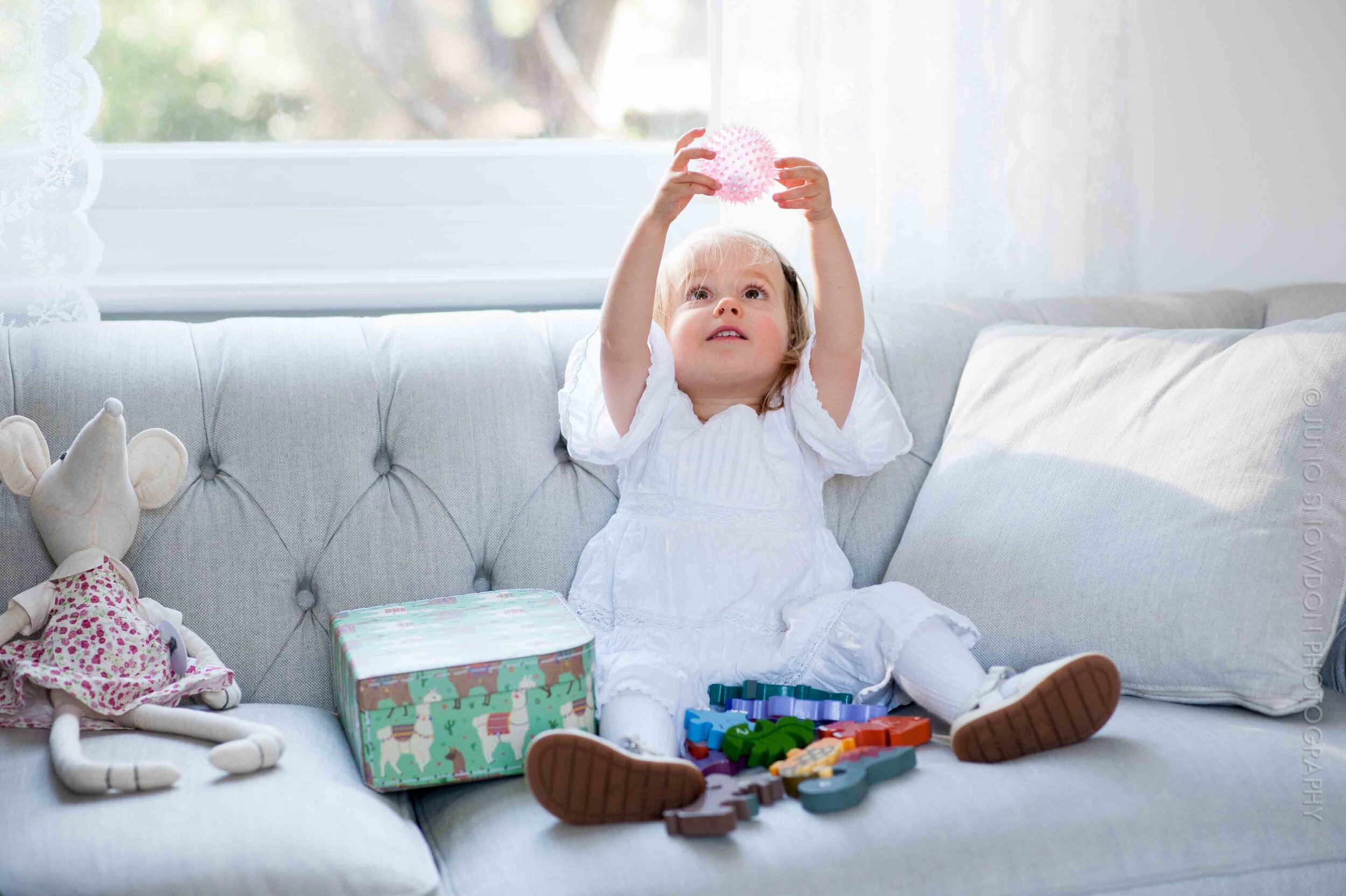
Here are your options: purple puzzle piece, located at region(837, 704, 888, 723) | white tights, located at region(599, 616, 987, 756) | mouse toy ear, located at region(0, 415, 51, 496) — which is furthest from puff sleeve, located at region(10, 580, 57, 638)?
purple puzzle piece, located at region(837, 704, 888, 723)

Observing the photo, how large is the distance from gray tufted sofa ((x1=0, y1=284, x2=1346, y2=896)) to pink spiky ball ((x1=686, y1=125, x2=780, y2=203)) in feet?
0.95

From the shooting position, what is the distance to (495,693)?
1.10m

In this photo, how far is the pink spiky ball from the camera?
1.33 m

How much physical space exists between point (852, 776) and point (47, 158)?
122cm

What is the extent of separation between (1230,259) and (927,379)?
0.74 meters

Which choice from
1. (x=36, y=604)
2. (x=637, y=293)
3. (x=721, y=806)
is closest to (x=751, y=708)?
(x=721, y=806)

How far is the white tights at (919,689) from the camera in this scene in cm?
111

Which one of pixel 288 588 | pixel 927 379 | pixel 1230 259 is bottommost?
pixel 288 588

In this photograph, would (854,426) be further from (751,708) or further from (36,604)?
(36,604)

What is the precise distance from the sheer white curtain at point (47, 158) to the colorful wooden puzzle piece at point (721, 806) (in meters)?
1.02

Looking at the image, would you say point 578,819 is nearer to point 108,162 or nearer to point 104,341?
point 104,341

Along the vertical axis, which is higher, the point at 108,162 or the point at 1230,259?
the point at 108,162

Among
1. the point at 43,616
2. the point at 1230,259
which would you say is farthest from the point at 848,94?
the point at 43,616

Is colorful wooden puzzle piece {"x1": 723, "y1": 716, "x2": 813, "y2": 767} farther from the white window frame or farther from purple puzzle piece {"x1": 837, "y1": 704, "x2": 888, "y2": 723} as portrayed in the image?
the white window frame
